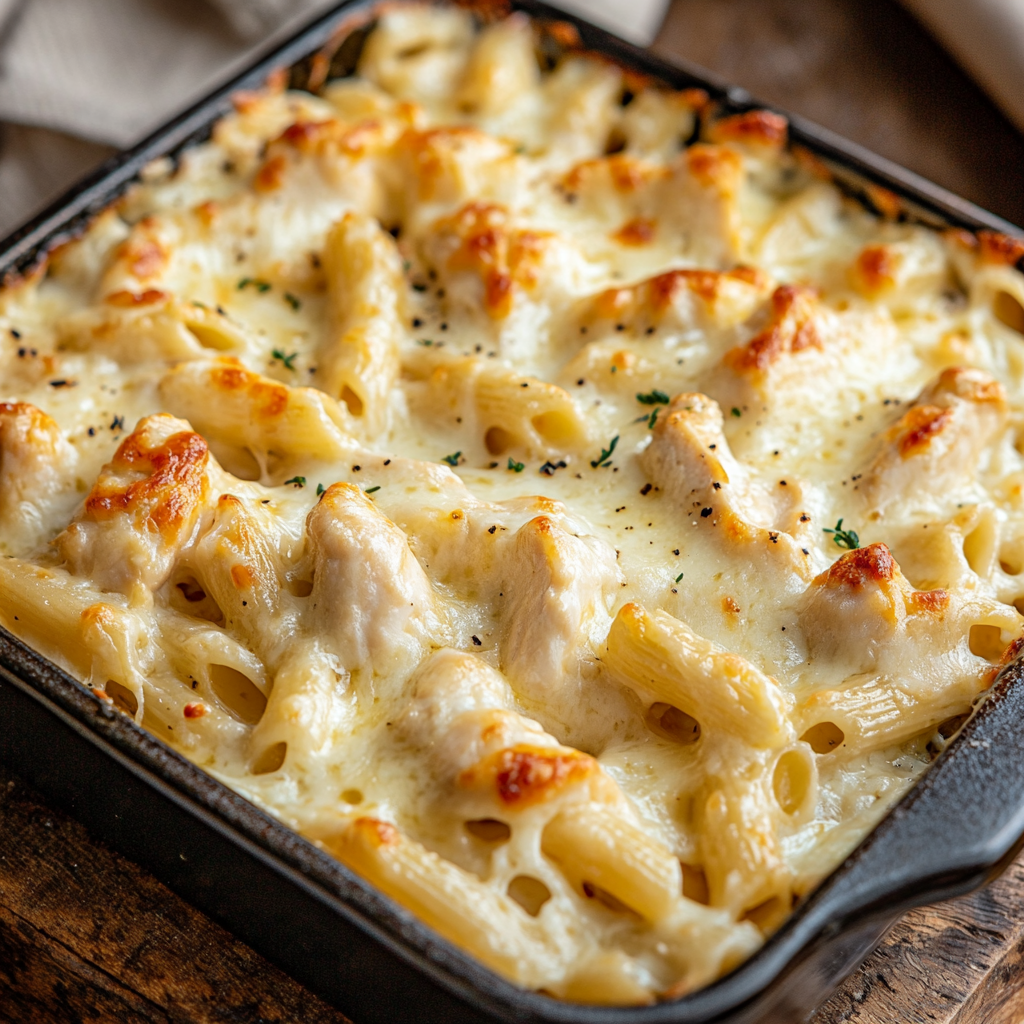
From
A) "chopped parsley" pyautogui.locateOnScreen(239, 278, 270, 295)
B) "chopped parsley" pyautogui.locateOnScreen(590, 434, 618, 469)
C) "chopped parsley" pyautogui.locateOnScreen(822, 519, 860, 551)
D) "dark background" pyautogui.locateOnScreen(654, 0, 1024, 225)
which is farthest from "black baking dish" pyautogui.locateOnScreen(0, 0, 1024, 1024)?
"dark background" pyautogui.locateOnScreen(654, 0, 1024, 225)

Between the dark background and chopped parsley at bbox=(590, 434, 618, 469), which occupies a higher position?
the dark background

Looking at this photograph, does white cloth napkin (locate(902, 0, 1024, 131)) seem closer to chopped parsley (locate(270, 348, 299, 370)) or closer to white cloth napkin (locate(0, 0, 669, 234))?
white cloth napkin (locate(0, 0, 669, 234))

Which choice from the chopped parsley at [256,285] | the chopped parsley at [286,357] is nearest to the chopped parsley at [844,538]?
the chopped parsley at [286,357]

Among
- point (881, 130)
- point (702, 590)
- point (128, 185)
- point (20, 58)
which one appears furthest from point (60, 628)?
point (881, 130)

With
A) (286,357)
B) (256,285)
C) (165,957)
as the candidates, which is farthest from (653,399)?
(165,957)

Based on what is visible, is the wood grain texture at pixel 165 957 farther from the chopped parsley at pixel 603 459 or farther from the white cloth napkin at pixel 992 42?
the white cloth napkin at pixel 992 42

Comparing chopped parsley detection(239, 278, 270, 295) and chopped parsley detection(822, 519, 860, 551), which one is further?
chopped parsley detection(239, 278, 270, 295)

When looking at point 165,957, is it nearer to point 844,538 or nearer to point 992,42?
point 844,538
